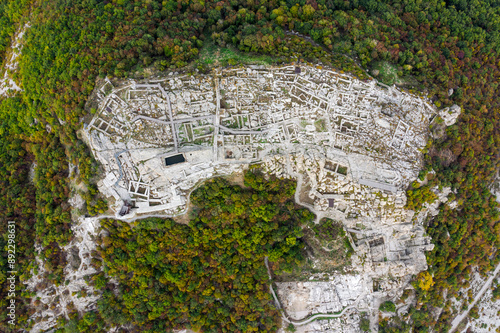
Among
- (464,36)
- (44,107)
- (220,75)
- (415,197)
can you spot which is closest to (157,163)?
(220,75)

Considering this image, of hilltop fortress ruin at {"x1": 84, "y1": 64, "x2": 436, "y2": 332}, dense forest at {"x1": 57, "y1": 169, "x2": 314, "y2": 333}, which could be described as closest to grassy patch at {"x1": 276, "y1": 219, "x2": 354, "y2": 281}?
hilltop fortress ruin at {"x1": 84, "y1": 64, "x2": 436, "y2": 332}

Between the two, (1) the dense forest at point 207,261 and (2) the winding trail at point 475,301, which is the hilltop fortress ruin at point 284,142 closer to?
(1) the dense forest at point 207,261

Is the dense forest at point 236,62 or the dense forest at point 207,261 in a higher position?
the dense forest at point 236,62

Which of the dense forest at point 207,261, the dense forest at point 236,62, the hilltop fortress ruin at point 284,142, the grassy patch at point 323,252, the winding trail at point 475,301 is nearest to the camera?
the hilltop fortress ruin at point 284,142

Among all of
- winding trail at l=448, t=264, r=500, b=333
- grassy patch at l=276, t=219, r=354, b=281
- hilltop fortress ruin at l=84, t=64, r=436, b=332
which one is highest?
hilltop fortress ruin at l=84, t=64, r=436, b=332

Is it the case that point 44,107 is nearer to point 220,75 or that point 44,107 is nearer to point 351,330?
point 220,75

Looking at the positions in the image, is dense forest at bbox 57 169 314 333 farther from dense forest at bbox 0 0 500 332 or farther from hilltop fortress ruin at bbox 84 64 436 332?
dense forest at bbox 0 0 500 332

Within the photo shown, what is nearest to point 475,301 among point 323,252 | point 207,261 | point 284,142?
point 323,252

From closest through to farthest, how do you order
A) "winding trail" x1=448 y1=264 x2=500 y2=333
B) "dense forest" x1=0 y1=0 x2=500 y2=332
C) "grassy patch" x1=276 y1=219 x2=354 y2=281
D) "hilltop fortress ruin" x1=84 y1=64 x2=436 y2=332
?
"hilltop fortress ruin" x1=84 y1=64 x2=436 y2=332 < "dense forest" x1=0 y1=0 x2=500 y2=332 < "grassy patch" x1=276 y1=219 x2=354 y2=281 < "winding trail" x1=448 y1=264 x2=500 y2=333

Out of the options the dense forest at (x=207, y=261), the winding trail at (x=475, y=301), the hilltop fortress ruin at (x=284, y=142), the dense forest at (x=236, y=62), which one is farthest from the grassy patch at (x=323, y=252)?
the winding trail at (x=475, y=301)

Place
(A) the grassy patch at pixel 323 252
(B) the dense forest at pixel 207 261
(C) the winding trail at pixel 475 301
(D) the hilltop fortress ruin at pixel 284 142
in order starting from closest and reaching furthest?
(D) the hilltop fortress ruin at pixel 284 142 < (B) the dense forest at pixel 207 261 < (A) the grassy patch at pixel 323 252 < (C) the winding trail at pixel 475 301
